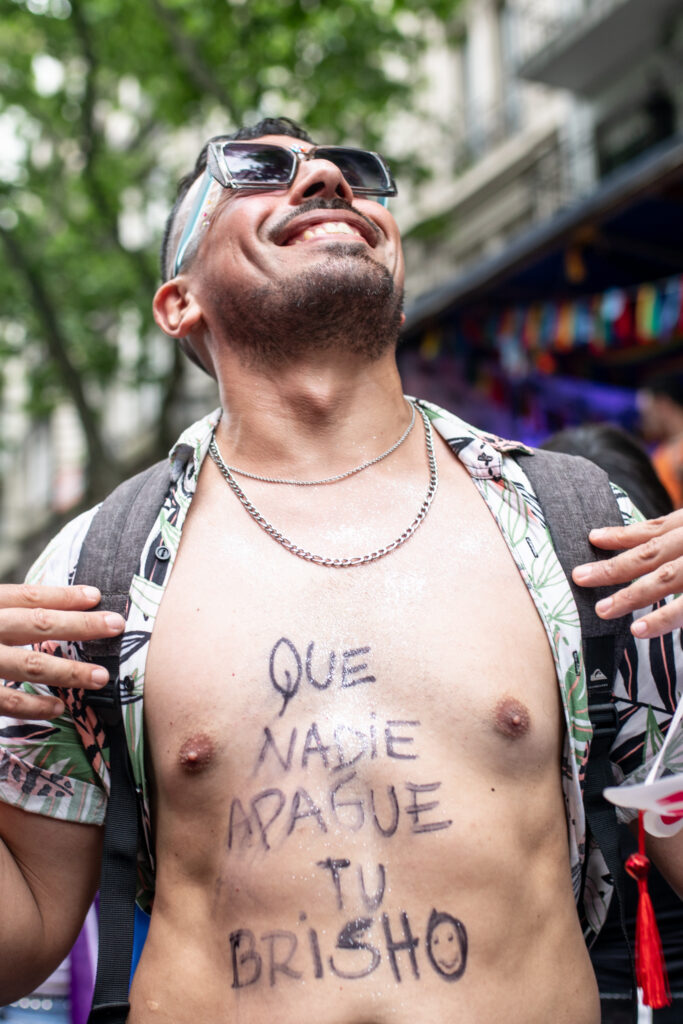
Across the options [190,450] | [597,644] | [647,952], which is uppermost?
[190,450]

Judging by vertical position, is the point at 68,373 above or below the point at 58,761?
above

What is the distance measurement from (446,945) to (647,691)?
2.04 ft

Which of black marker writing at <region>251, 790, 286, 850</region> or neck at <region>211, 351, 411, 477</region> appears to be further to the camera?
neck at <region>211, 351, 411, 477</region>

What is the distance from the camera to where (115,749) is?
208 centimetres

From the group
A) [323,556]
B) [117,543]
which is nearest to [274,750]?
[323,556]

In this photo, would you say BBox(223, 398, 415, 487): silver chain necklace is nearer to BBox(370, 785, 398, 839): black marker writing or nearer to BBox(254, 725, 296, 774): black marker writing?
BBox(254, 725, 296, 774): black marker writing

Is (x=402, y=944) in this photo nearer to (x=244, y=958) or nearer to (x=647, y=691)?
(x=244, y=958)

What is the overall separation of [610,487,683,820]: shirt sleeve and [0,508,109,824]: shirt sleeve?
3.48 feet

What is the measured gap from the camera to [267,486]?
7.74 ft

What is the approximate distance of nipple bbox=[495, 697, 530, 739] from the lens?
1.95m

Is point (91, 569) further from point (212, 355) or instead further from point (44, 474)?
point (44, 474)

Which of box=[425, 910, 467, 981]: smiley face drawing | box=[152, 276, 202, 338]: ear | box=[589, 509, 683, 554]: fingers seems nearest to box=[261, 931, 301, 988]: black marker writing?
box=[425, 910, 467, 981]: smiley face drawing

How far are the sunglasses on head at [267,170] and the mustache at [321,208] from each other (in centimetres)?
11

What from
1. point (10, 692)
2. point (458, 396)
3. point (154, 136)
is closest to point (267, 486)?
point (10, 692)
